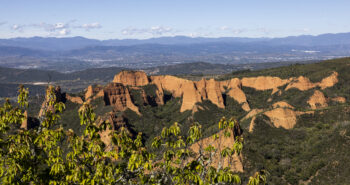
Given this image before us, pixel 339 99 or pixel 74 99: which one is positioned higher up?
pixel 339 99

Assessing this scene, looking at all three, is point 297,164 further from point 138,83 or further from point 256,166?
point 138,83

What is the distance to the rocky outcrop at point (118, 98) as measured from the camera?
9125 cm

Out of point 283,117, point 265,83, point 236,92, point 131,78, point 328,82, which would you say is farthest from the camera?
point 265,83

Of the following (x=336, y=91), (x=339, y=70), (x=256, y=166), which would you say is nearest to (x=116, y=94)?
(x=256, y=166)

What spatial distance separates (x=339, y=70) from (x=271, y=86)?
28745mm

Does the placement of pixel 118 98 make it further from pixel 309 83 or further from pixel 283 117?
pixel 309 83

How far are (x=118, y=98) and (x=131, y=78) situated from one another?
107ft

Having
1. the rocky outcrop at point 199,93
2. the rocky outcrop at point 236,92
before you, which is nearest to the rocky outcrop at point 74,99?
the rocky outcrop at point 199,93

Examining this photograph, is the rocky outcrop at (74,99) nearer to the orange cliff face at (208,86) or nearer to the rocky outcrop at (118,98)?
the rocky outcrop at (118,98)

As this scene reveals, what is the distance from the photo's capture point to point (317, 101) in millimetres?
93938

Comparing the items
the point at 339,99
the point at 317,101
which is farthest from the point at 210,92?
the point at 339,99

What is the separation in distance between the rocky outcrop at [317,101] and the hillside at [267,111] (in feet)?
0.47

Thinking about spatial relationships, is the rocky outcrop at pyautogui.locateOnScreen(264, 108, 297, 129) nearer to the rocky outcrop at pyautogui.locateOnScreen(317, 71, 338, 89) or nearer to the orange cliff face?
the orange cliff face

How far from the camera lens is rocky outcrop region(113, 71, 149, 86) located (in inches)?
4769
